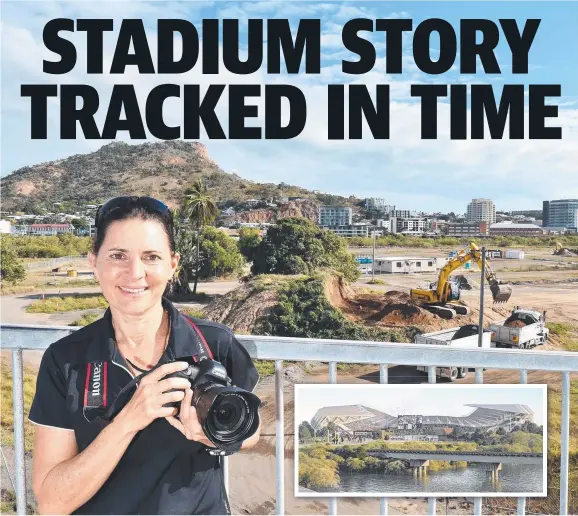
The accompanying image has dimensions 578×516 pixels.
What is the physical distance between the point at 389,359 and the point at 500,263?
3812 centimetres

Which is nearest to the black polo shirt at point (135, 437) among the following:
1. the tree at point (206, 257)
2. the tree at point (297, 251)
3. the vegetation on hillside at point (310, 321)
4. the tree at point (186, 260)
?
the vegetation on hillside at point (310, 321)

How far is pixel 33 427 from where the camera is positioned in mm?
1259

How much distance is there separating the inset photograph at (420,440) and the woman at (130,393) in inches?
12.2

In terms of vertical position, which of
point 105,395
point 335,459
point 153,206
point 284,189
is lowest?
point 335,459

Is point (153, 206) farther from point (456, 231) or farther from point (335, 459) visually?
point (456, 231)

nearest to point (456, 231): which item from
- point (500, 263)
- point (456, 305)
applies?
point (500, 263)

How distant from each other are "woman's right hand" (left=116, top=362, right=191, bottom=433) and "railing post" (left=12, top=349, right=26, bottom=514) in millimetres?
393

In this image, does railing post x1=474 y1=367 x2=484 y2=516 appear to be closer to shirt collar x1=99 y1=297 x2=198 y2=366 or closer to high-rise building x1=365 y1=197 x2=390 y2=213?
shirt collar x1=99 y1=297 x2=198 y2=366

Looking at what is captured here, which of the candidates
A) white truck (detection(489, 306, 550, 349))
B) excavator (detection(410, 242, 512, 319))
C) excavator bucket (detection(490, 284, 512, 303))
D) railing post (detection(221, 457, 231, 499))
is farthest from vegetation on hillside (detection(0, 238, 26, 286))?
railing post (detection(221, 457, 231, 499))

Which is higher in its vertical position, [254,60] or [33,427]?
[254,60]

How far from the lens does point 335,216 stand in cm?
5466

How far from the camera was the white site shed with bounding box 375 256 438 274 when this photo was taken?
3154 cm

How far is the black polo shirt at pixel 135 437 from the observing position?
120 centimetres

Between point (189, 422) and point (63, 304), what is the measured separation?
23.2 meters
